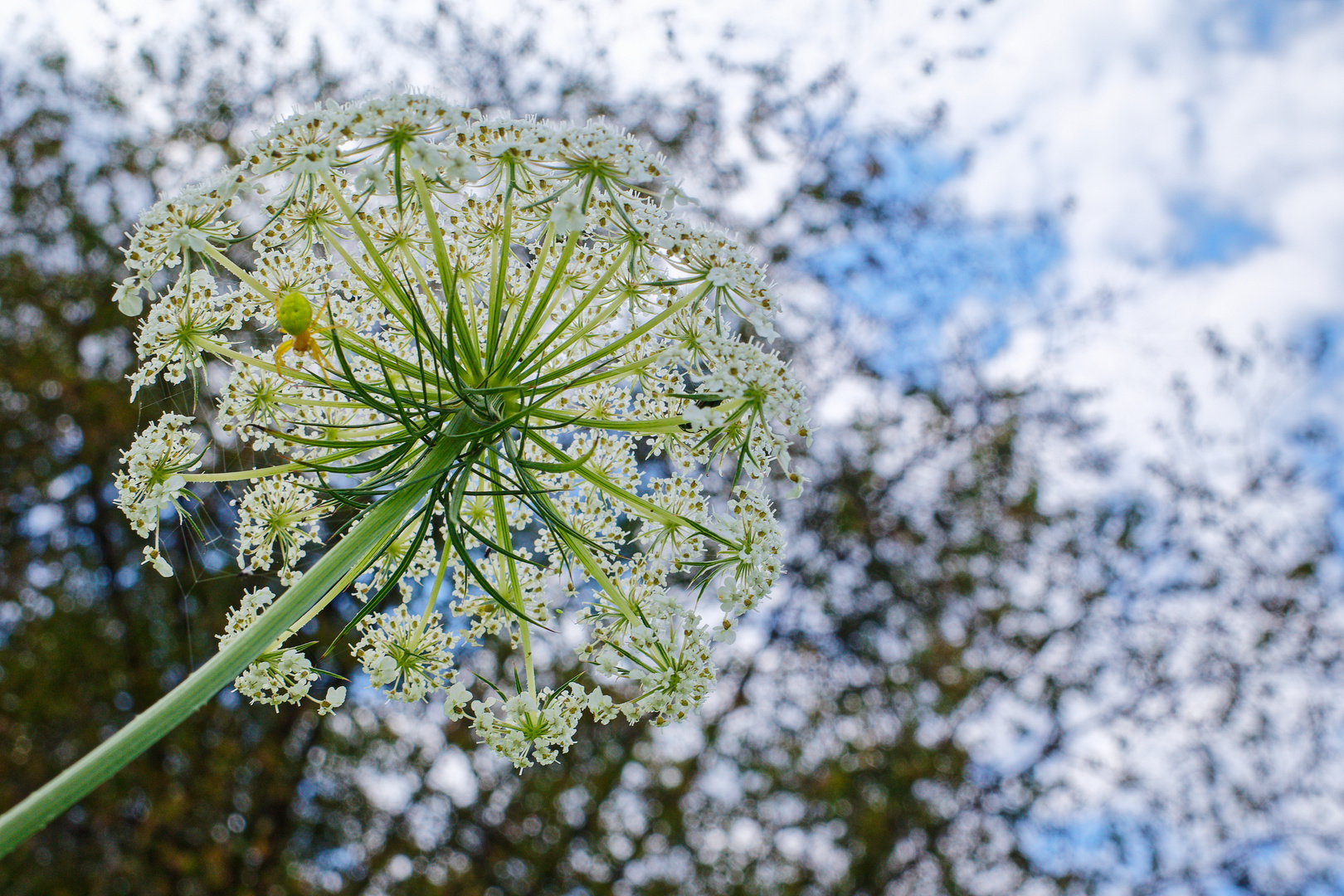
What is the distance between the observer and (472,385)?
254cm

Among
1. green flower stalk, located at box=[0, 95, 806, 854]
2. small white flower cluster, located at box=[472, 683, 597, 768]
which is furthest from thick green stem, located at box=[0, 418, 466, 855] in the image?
small white flower cluster, located at box=[472, 683, 597, 768]

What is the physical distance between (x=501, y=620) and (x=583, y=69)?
982 centimetres

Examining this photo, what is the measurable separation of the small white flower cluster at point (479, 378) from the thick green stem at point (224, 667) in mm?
30

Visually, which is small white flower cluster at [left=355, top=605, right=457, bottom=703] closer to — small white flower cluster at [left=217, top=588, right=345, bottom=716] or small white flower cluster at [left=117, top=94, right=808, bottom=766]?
small white flower cluster at [left=117, top=94, right=808, bottom=766]

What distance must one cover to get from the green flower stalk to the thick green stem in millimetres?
14

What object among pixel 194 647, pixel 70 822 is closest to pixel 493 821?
pixel 194 647

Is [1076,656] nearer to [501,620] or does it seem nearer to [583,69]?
[583,69]

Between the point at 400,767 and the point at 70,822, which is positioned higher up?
the point at 400,767

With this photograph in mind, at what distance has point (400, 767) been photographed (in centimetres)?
1137

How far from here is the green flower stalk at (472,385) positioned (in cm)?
232

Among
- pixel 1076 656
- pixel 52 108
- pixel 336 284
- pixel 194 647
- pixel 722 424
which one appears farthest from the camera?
pixel 1076 656

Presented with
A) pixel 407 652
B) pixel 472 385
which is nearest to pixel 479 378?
pixel 472 385

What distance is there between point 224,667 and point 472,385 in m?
1.01

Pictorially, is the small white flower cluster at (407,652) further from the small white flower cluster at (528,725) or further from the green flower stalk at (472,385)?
the small white flower cluster at (528,725)
